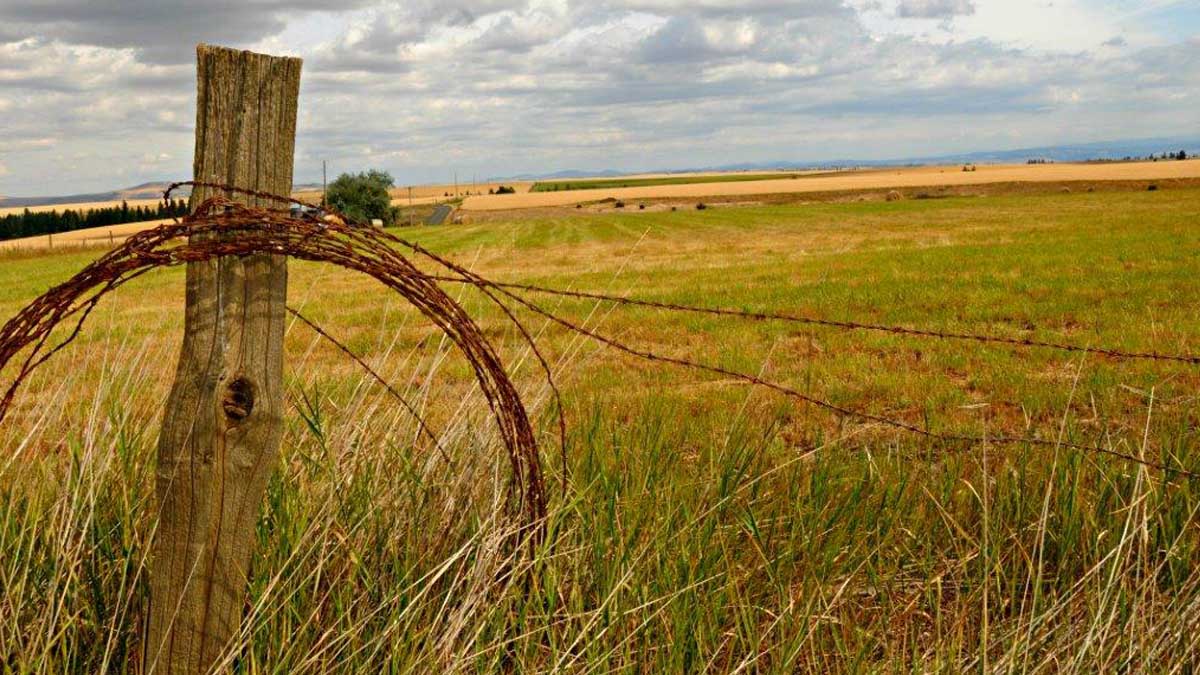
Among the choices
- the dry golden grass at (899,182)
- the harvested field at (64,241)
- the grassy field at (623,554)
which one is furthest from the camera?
the dry golden grass at (899,182)

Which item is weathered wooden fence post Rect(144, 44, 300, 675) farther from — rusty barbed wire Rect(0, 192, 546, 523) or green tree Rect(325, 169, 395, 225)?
green tree Rect(325, 169, 395, 225)

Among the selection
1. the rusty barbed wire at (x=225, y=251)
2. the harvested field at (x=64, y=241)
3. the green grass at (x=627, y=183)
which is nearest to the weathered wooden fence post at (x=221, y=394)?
the rusty barbed wire at (x=225, y=251)

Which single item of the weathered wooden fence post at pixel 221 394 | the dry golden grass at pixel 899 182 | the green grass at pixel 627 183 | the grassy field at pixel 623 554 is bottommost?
the grassy field at pixel 623 554

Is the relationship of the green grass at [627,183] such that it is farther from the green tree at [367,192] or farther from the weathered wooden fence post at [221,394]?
the weathered wooden fence post at [221,394]

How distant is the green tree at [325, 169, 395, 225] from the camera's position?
275 ft

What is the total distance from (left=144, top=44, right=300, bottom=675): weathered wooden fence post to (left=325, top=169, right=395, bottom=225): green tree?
80.2 metres

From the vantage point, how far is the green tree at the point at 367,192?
83.7 m

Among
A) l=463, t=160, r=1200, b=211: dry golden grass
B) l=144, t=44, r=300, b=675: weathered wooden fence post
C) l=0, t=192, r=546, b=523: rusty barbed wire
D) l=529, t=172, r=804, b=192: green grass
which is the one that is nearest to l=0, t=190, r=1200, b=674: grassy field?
l=144, t=44, r=300, b=675: weathered wooden fence post

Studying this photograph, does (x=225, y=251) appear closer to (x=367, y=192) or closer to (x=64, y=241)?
(x=64, y=241)

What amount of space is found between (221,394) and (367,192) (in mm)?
88094

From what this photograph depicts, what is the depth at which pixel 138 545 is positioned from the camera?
3158mm

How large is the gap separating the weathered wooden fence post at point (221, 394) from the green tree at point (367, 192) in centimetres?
8017

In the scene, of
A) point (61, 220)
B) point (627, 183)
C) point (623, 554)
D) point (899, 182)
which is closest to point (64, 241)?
point (61, 220)

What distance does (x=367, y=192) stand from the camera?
3452 inches
